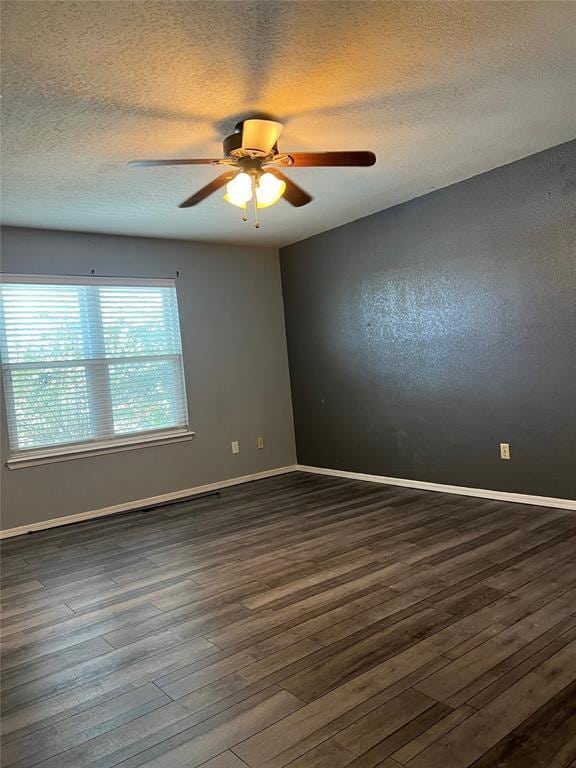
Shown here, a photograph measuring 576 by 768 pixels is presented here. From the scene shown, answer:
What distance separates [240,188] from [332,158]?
51 centimetres

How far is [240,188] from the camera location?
2764mm

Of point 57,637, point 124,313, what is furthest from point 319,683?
point 124,313

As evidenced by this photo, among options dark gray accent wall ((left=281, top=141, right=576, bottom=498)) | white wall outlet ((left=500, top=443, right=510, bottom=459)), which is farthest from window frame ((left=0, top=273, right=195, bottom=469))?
white wall outlet ((left=500, top=443, right=510, bottom=459))

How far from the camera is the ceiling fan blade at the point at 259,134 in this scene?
2.45 metres

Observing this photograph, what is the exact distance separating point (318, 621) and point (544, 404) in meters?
2.26

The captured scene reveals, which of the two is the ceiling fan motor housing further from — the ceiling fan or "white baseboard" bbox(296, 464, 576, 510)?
"white baseboard" bbox(296, 464, 576, 510)

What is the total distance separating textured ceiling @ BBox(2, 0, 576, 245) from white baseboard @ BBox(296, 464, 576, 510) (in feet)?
7.53

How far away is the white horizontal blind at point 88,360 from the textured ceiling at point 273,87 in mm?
844

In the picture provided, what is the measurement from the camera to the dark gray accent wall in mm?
3588

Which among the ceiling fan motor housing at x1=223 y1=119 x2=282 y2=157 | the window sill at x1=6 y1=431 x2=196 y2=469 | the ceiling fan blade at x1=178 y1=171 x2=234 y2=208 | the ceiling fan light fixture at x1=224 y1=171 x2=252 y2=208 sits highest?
the ceiling fan motor housing at x1=223 y1=119 x2=282 y2=157

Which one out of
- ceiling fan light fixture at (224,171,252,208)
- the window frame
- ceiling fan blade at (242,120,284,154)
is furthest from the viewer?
the window frame

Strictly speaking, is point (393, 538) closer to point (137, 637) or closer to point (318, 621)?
point (318, 621)

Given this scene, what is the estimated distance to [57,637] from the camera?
7.98 feet

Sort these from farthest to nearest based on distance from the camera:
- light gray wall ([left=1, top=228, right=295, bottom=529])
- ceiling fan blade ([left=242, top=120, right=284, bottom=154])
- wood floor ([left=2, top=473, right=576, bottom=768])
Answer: light gray wall ([left=1, top=228, right=295, bottom=529]) → ceiling fan blade ([left=242, top=120, right=284, bottom=154]) → wood floor ([left=2, top=473, right=576, bottom=768])
